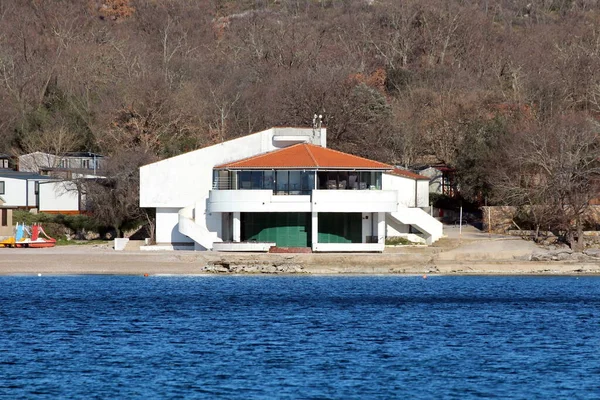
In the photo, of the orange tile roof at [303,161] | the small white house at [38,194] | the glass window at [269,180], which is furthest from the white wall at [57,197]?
the glass window at [269,180]

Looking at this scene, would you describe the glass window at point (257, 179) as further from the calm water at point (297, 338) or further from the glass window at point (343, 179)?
the calm water at point (297, 338)

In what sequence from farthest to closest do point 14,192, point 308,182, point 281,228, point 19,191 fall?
1. point 19,191
2. point 14,192
3. point 281,228
4. point 308,182

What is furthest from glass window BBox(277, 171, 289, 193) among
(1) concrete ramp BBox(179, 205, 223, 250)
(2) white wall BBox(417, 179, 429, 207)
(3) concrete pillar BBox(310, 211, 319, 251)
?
(2) white wall BBox(417, 179, 429, 207)

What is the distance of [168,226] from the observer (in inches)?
2522

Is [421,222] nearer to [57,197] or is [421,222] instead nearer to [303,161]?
[303,161]

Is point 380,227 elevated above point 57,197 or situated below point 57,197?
below

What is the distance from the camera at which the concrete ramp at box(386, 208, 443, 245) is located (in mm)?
63719

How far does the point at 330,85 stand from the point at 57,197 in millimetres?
27572

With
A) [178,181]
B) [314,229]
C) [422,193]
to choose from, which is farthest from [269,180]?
[422,193]

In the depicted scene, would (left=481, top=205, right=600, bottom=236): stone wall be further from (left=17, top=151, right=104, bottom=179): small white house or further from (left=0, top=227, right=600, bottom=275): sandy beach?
(left=17, top=151, right=104, bottom=179): small white house

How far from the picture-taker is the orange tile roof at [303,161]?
60.8 metres

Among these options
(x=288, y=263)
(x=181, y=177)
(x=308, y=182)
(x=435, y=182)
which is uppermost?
(x=435, y=182)

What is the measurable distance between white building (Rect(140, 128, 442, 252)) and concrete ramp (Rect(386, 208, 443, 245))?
0.05 m

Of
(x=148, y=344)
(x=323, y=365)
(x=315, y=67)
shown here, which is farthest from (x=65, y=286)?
(x=315, y=67)
